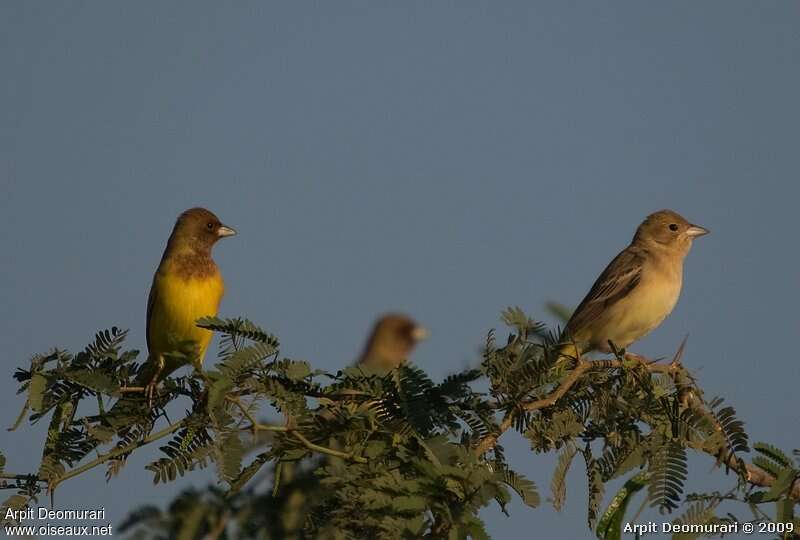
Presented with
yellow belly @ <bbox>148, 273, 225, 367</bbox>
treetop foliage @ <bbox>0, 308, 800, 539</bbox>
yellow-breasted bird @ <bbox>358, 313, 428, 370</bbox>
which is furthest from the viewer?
yellow-breasted bird @ <bbox>358, 313, 428, 370</bbox>

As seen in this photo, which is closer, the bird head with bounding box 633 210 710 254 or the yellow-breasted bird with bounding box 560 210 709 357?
the yellow-breasted bird with bounding box 560 210 709 357

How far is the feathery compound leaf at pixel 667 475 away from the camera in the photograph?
3.55 m

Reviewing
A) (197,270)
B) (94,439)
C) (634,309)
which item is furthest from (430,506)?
(634,309)

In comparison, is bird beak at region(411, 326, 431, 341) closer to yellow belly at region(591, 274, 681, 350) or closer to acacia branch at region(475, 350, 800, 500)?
yellow belly at region(591, 274, 681, 350)

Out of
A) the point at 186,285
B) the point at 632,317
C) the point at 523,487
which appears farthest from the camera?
the point at 632,317

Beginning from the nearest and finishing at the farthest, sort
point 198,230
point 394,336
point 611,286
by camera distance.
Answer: point 198,230 → point 611,286 → point 394,336

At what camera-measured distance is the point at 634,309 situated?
7.82 m

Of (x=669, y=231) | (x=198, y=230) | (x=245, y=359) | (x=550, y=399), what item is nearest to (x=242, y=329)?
(x=245, y=359)

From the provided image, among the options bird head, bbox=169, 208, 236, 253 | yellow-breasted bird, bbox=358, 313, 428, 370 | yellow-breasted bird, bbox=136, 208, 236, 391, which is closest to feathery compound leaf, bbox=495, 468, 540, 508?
yellow-breasted bird, bbox=136, 208, 236, 391

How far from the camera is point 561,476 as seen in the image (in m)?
3.61

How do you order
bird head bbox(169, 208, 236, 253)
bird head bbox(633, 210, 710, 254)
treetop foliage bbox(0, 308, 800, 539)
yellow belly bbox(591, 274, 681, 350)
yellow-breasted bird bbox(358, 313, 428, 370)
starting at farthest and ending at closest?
yellow-breasted bird bbox(358, 313, 428, 370) → bird head bbox(633, 210, 710, 254) → yellow belly bbox(591, 274, 681, 350) → bird head bbox(169, 208, 236, 253) → treetop foliage bbox(0, 308, 800, 539)

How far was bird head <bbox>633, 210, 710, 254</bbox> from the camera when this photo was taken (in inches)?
345

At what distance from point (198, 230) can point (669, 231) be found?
3902 millimetres

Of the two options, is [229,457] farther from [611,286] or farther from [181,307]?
[611,286]
